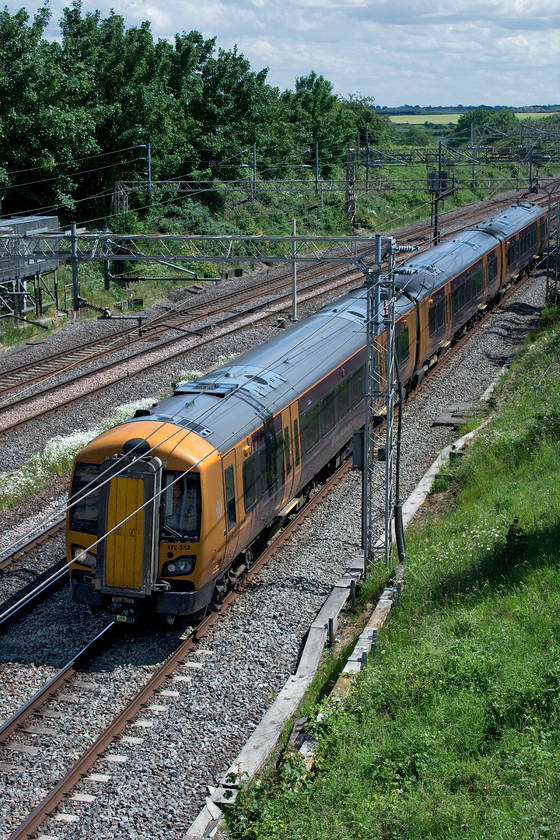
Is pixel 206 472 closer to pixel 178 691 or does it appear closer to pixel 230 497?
pixel 230 497

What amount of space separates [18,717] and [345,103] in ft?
277

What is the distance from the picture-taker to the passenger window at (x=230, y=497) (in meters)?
11.0

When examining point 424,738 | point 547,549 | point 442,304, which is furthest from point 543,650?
point 442,304

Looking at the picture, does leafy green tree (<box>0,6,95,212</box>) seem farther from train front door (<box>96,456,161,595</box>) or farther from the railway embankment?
the railway embankment

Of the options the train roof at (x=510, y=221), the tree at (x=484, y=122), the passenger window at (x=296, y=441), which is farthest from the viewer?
the tree at (x=484, y=122)

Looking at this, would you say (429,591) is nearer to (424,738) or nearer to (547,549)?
(547,549)

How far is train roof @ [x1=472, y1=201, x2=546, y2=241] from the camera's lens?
96.7ft

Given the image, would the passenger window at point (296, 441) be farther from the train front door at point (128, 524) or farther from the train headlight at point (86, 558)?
the train headlight at point (86, 558)

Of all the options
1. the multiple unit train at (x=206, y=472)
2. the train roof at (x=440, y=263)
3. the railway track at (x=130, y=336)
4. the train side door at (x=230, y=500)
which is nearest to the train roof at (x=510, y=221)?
the train roof at (x=440, y=263)

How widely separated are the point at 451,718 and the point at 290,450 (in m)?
6.11

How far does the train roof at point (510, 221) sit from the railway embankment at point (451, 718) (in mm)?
19215

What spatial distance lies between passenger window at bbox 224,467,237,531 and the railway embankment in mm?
2131

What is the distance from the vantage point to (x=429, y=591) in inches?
414

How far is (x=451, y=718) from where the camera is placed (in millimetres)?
7645
